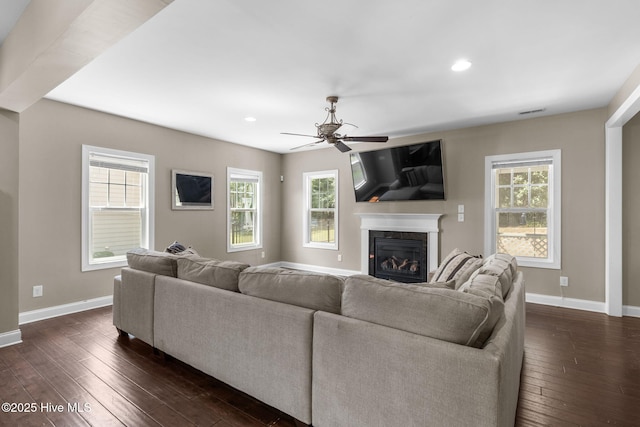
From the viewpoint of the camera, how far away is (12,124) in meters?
2.95

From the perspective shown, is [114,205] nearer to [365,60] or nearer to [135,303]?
[135,303]

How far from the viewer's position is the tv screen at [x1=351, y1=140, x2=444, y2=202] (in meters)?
5.11

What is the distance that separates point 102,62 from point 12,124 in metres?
1.05

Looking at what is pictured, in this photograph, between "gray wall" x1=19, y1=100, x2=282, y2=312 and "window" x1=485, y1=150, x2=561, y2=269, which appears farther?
"window" x1=485, y1=150, x2=561, y2=269

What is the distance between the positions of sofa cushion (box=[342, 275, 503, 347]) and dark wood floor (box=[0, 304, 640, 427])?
90 cm

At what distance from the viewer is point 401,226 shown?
5.51m

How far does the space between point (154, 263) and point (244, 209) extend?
12.1 ft

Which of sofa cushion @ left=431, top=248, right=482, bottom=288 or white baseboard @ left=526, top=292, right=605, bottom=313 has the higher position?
sofa cushion @ left=431, top=248, right=482, bottom=288

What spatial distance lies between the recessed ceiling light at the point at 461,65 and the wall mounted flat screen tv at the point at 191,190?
13.7 feet

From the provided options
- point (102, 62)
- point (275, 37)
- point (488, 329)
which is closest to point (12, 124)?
point (102, 62)

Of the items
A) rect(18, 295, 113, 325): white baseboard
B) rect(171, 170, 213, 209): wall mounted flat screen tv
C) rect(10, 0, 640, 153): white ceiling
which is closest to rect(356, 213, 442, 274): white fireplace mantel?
rect(10, 0, 640, 153): white ceiling

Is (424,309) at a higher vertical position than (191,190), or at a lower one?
lower

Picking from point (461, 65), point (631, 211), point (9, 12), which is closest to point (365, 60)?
point (461, 65)

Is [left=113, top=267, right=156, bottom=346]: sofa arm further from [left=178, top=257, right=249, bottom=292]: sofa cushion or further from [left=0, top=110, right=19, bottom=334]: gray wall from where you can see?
[left=0, top=110, right=19, bottom=334]: gray wall
